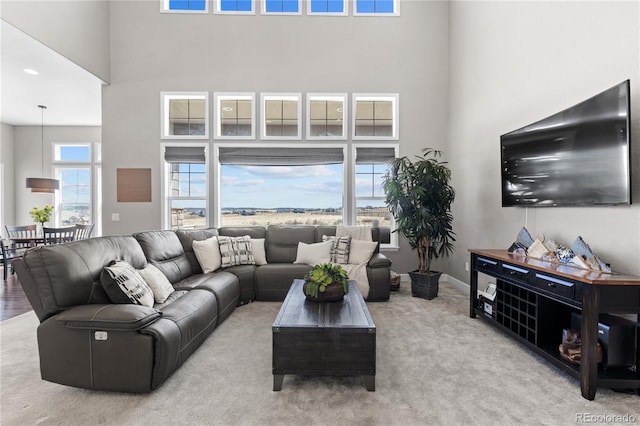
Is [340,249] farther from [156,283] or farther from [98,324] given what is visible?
[98,324]

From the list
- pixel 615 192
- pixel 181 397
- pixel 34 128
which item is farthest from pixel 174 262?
pixel 34 128

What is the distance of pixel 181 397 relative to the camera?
1.94m

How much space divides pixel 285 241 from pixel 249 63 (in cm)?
303

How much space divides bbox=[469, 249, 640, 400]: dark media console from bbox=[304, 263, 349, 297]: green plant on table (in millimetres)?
1507

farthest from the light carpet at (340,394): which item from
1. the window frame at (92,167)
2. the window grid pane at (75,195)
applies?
the window grid pane at (75,195)

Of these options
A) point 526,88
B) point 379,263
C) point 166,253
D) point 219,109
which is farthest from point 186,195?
point 526,88

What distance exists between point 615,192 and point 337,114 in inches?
153

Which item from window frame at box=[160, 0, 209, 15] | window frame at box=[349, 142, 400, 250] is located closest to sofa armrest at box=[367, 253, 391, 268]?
window frame at box=[349, 142, 400, 250]

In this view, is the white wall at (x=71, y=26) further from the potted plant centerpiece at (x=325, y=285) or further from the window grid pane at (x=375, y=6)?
the potted plant centerpiece at (x=325, y=285)

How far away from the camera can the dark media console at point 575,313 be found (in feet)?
6.33

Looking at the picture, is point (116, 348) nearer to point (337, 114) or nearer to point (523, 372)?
point (523, 372)

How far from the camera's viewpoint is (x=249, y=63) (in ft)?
16.8

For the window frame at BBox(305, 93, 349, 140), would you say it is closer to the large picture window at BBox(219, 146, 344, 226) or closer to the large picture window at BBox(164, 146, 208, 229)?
the large picture window at BBox(219, 146, 344, 226)

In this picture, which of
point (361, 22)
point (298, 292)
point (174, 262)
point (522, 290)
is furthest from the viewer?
point (361, 22)
